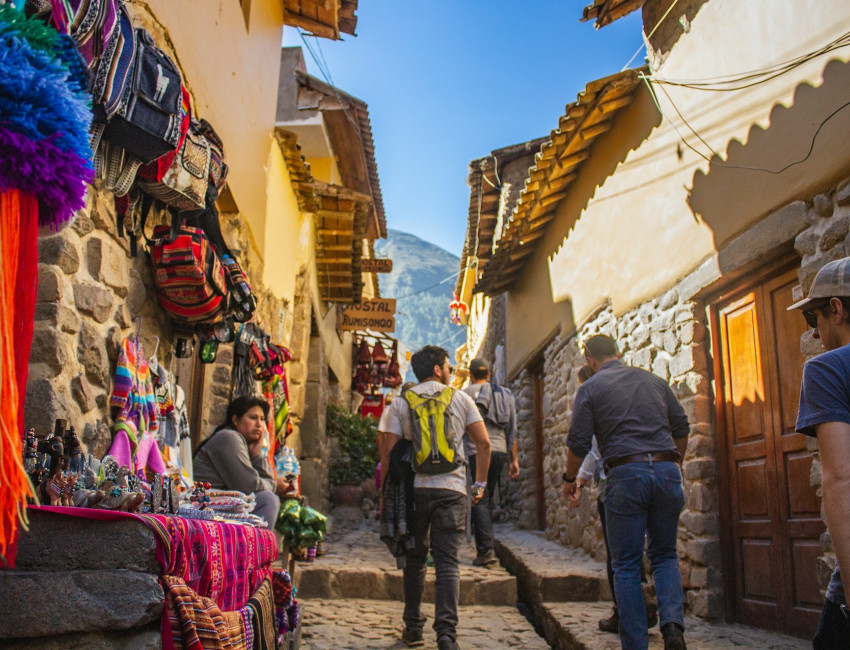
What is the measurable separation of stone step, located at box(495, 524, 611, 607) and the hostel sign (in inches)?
234

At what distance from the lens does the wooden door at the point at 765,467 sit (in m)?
3.94

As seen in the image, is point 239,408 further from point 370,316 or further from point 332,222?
point 370,316

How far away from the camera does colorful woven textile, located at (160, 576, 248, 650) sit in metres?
1.73

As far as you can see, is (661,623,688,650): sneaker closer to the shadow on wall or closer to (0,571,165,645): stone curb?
the shadow on wall

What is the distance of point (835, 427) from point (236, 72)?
4719mm

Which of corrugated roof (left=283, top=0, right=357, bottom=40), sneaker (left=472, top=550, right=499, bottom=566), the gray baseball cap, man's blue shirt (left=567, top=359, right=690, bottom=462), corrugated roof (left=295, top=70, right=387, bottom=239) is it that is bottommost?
sneaker (left=472, top=550, right=499, bottom=566)

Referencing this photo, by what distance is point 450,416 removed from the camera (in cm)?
437

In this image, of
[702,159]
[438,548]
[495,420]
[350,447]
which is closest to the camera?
[438,548]

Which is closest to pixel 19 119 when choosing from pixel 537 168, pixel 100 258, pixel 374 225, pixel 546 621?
pixel 100 258

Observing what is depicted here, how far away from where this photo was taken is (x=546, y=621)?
15.8 ft

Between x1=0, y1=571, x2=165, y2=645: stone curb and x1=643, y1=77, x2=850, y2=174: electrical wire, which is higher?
x1=643, y1=77, x2=850, y2=174: electrical wire

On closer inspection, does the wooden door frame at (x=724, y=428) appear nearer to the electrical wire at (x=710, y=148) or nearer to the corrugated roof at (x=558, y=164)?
the electrical wire at (x=710, y=148)

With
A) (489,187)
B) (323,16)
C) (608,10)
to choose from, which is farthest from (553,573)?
(489,187)

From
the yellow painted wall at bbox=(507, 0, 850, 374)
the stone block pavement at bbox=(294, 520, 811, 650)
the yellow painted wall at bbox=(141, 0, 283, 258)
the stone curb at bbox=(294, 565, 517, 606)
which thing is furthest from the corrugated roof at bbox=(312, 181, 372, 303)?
the stone curb at bbox=(294, 565, 517, 606)
